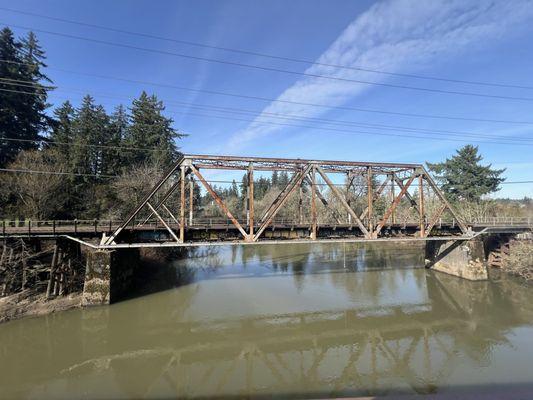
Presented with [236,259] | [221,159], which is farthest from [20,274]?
[236,259]

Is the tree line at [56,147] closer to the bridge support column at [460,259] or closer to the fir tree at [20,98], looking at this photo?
the fir tree at [20,98]

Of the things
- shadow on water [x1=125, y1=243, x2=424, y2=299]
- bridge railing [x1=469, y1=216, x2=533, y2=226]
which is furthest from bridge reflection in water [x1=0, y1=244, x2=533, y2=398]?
bridge railing [x1=469, y1=216, x2=533, y2=226]

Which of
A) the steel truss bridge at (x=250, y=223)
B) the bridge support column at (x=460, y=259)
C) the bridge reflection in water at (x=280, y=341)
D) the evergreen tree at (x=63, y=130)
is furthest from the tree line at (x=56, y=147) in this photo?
the bridge support column at (x=460, y=259)

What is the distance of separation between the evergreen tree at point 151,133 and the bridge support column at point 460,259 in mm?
39297

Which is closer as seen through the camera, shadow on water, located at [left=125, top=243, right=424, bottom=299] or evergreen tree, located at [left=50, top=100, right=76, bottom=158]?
shadow on water, located at [left=125, top=243, right=424, bottom=299]

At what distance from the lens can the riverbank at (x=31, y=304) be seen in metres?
16.9

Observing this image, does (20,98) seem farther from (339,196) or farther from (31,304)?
(339,196)

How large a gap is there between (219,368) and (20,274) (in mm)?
15531

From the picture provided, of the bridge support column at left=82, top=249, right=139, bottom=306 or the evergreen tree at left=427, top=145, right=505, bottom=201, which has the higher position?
the evergreen tree at left=427, top=145, right=505, bottom=201

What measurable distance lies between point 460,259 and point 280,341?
21.4m

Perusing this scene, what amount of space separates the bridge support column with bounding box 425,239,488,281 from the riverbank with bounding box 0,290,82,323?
30.8m

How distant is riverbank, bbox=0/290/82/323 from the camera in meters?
16.9

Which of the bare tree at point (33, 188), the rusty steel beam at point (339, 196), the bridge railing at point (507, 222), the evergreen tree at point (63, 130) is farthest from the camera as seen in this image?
the evergreen tree at point (63, 130)

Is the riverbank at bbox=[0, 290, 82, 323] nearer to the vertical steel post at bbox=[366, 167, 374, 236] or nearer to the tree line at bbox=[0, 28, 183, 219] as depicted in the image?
the tree line at bbox=[0, 28, 183, 219]
